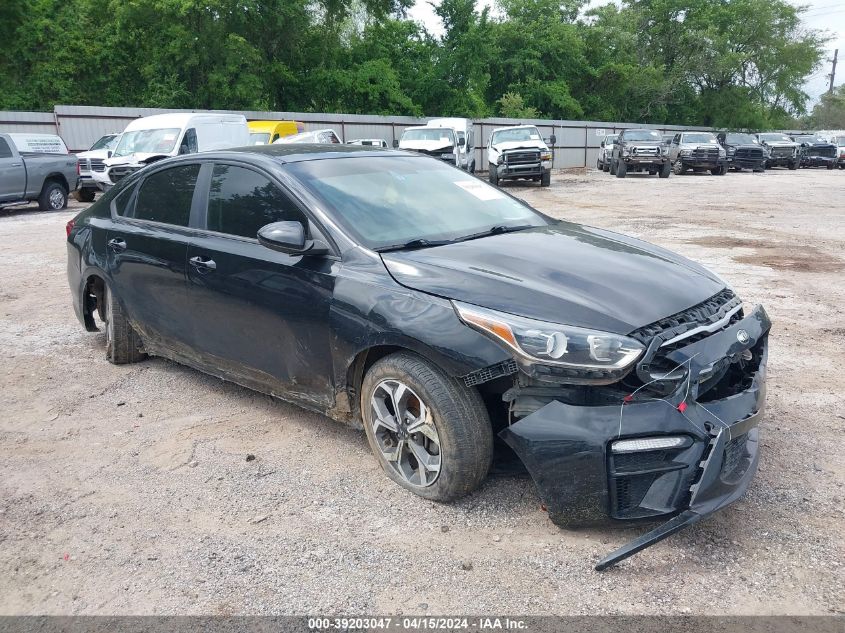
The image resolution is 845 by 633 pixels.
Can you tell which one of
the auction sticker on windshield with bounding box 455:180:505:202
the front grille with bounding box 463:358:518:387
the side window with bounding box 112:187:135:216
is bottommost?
the front grille with bounding box 463:358:518:387

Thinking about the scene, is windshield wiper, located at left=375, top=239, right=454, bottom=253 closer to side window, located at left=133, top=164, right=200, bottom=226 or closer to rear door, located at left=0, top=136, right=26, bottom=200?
side window, located at left=133, top=164, right=200, bottom=226

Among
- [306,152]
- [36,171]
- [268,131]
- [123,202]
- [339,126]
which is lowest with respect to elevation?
[123,202]

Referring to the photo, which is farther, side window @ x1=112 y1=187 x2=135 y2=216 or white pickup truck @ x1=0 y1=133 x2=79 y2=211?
white pickup truck @ x1=0 y1=133 x2=79 y2=211

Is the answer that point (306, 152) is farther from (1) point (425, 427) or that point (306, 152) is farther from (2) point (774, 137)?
(2) point (774, 137)

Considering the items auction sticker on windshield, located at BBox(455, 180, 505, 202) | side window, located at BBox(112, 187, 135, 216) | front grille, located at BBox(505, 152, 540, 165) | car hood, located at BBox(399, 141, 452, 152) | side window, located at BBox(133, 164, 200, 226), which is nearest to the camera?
auction sticker on windshield, located at BBox(455, 180, 505, 202)

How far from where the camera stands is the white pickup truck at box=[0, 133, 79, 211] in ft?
51.6

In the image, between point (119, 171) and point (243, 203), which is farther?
point (119, 171)

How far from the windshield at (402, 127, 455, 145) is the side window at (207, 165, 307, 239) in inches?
805

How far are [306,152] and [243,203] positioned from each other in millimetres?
503

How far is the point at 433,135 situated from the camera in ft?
79.9

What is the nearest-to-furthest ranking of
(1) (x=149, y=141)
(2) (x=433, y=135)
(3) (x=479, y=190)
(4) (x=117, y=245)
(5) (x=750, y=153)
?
(3) (x=479, y=190) < (4) (x=117, y=245) < (1) (x=149, y=141) < (2) (x=433, y=135) < (5) (x=750, y=153)

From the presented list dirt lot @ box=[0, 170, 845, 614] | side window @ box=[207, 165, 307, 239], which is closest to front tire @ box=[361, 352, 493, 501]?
dirt lot @ box=[0, 170, 845, 614]

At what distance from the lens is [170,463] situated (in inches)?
150

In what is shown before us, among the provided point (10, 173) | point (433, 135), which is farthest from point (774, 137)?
point (10, 173)
